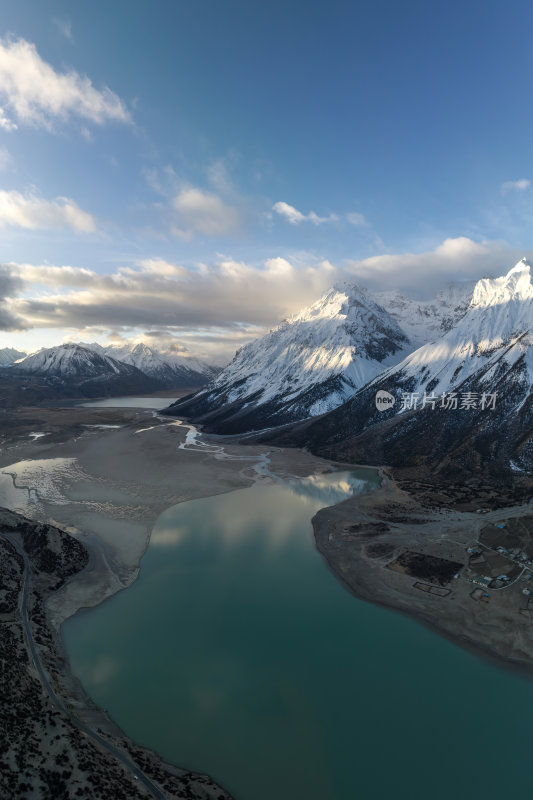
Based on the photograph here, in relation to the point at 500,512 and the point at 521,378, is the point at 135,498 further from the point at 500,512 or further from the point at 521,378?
the point at 521,378

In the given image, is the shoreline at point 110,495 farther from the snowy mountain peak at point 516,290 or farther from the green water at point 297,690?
the snowy mountain peak at point 516,290

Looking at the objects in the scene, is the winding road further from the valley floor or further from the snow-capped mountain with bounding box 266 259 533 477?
the snow-capped mountain with bounding box 266 259 533 477

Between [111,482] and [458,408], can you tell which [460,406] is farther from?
[111,482]

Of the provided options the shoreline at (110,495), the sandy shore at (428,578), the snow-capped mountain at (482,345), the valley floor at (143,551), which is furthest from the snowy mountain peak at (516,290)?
the sandy shore at (428,578)

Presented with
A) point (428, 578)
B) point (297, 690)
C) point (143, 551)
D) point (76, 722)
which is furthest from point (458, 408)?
point (76, 722)

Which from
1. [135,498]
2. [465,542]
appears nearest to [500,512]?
[465,542]
